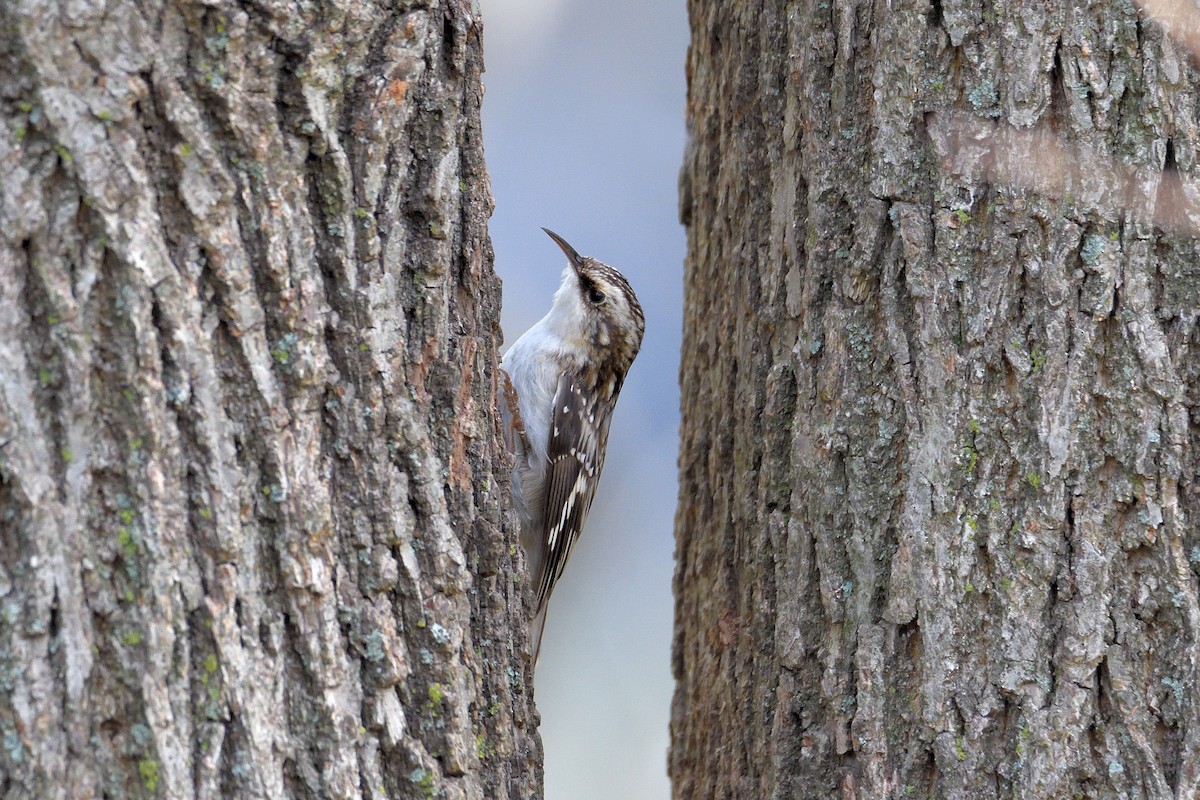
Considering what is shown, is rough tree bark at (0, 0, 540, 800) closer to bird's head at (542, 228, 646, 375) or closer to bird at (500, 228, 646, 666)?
bird at (500, 228, 646, 666)

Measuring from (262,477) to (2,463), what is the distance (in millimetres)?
398

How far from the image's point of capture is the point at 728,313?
10.8ft

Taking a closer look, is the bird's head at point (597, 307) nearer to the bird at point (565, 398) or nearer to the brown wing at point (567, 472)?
the bird at point (565, 398)

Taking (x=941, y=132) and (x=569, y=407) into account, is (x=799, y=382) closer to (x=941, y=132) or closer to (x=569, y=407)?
(x=941, y=132)

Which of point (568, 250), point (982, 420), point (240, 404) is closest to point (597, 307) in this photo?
point (568, 250)

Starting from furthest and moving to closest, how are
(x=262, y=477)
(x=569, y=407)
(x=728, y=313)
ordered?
(x=569, y=407), (x=728, y=313), (x=262, y=477)

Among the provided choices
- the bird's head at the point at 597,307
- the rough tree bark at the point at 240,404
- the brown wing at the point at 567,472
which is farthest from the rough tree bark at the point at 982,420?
the bird's head at the point at 597,307

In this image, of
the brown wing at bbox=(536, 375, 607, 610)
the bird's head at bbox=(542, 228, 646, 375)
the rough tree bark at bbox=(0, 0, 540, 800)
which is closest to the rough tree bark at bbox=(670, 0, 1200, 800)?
the rough tree bark at bbox=(0, 0, 540, 800)

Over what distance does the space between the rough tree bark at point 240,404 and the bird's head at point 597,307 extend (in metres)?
2.02

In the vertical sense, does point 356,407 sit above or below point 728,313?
below

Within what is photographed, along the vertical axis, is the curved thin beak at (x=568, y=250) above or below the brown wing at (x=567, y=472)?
above

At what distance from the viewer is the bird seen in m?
4.05

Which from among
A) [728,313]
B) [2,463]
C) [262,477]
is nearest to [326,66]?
[262,477]

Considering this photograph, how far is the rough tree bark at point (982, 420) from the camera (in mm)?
2396
